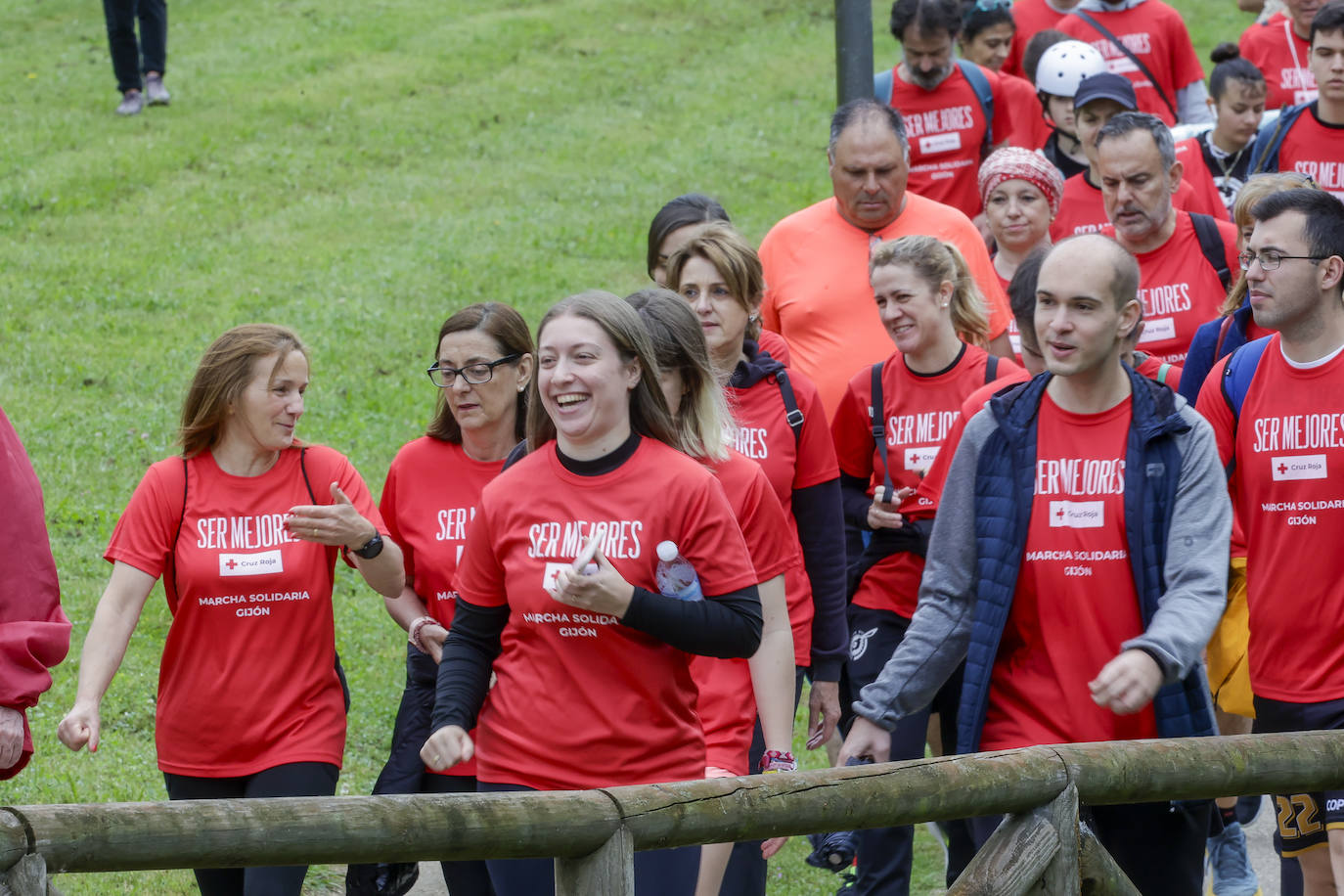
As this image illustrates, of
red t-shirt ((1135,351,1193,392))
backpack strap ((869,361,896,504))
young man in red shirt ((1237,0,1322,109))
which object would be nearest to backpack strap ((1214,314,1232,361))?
red t-shirt ((1135,351,1193,392))

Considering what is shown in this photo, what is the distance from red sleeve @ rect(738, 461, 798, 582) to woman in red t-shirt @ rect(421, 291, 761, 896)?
506mm

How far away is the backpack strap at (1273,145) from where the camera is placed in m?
7.71

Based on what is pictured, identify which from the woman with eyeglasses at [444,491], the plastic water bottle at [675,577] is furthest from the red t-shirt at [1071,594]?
the woman with eyeglasses at [444,491]

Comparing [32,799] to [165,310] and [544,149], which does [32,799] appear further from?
[544,149]

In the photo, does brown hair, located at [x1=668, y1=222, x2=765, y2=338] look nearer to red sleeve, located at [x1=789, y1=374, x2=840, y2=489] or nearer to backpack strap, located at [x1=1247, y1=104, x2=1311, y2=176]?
red sleeve, located at [x1=789, y1=374, x2=840, y2=489]

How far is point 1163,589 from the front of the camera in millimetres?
3943

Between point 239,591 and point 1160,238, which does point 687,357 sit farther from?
point 1160,238

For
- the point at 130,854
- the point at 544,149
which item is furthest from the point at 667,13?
the point at 130,854

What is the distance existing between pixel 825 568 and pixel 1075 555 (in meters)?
1.38

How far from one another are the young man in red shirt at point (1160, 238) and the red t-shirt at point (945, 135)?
86.3 inches

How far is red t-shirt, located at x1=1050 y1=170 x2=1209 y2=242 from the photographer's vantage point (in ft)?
24.3

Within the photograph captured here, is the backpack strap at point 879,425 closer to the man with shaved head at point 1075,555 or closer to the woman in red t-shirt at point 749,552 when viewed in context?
the woman in red t-shirt at point 749,552

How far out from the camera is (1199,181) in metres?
7.89

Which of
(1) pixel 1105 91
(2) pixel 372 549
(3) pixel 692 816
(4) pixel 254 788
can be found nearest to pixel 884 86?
(1) pixel 1105 91
